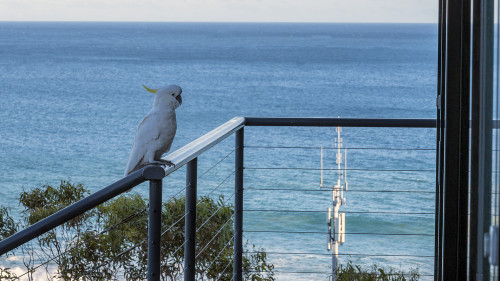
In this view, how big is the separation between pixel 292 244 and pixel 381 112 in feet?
43.0

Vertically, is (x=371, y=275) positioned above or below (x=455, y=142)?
below

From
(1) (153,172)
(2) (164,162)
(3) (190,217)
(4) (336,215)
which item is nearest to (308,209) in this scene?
(4) (336,215)

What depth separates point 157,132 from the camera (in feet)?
5.36

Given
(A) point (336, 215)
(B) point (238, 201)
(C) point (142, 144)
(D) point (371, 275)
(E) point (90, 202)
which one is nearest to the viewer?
(E) point (90, 202)

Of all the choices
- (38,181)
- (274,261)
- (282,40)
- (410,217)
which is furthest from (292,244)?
(282,40)

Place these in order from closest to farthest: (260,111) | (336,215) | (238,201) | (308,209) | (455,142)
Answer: (455,142) → (238,201) → (336,215) → (308,209) → (260,111)

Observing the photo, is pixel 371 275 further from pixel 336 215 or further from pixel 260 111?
pixel 260 111

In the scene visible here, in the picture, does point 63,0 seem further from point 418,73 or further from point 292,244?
point 292,244

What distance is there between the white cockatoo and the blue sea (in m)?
5.68

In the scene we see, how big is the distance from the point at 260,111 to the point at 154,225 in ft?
79.2

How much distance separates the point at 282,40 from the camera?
37000 mm

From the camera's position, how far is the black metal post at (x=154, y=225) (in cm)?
133

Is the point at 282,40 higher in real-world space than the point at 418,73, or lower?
higher

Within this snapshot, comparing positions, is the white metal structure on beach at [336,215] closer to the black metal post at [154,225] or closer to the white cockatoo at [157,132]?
the white cockatoo at [157,132]
